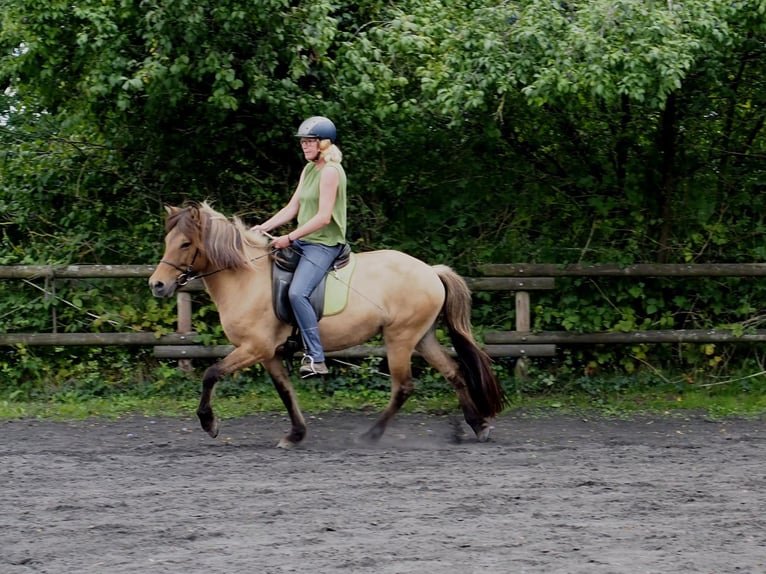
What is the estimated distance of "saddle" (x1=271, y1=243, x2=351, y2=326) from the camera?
8414mm

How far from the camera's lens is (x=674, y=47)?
29.1ft

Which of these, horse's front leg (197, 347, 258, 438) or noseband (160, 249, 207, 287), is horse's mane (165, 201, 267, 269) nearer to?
noseband (160, 249, 207, 287)

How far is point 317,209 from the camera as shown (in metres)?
8.38

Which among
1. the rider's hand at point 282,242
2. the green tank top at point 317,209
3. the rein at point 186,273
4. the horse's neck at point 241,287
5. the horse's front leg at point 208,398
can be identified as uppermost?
the green tank top at point 317,209

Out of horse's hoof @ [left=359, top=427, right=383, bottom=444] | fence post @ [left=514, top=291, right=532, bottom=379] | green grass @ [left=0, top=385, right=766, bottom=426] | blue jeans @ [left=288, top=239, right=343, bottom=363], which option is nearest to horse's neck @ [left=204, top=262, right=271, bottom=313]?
blue jeans @ [left=288, top=239, right=343, bottom=363]

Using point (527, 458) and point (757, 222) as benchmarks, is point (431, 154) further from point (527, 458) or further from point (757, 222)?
point (527, 458)

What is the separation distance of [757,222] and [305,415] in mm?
5186

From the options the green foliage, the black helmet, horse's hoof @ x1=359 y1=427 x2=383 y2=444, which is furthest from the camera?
the green foliage

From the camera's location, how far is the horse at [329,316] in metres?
8.36

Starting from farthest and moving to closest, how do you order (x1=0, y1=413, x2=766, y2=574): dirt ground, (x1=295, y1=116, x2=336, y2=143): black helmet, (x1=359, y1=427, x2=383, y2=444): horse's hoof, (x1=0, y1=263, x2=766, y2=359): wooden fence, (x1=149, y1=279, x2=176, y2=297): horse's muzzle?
1. (x1=0, y1=263, x2=766, y2=359): wooden fence
2. (x1=359, y1=427, x2=383, y2=444): horse's hoof
3. (x1=149, y1=279, x2=176, y2=297): horse's muzzle
4. (x1=295, y1=116, x2=336, y2=143): black helmet
5. (x1=0, y1=413, x2=766, y2=574): dirt ground

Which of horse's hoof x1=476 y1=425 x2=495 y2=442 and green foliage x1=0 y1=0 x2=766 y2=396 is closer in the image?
horse's hoof x1=476 y1=425 x2=495 y2=442

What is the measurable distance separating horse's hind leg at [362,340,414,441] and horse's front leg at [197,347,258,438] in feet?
3.69

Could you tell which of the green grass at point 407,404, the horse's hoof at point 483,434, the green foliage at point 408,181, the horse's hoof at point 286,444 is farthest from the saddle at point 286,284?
the green foliage at point 408,181

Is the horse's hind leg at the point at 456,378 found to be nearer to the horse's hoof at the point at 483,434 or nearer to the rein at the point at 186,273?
the horse's hoof at the point at 483,434
